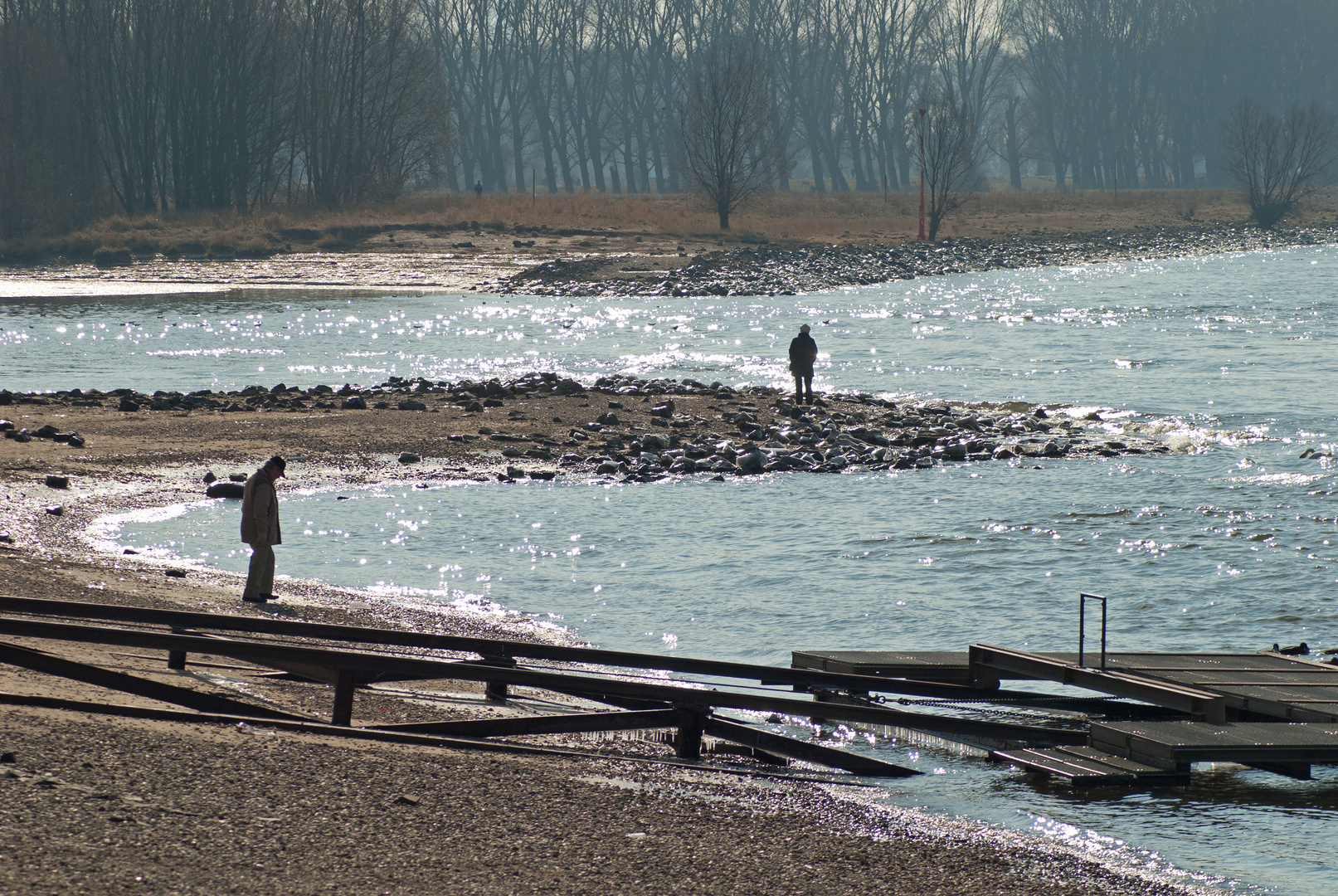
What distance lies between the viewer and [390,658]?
841 cm

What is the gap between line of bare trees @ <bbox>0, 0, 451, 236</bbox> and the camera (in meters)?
67.2

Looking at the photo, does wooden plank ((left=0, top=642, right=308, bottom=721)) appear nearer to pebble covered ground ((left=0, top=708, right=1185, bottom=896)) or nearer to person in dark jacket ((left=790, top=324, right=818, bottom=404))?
pebble covered ground ((left=0, top=708, right=1185, bottom=896))

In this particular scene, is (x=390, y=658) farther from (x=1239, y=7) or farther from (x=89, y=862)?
(x=1239, y=7)

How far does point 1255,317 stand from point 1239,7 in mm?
84137

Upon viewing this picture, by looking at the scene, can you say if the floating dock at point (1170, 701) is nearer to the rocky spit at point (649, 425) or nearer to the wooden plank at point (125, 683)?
the wooden plank at point (125, 683)

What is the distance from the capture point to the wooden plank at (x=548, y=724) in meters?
8.29

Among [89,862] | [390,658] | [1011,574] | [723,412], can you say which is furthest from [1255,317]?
[89,862]

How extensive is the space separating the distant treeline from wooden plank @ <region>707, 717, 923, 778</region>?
6811cm

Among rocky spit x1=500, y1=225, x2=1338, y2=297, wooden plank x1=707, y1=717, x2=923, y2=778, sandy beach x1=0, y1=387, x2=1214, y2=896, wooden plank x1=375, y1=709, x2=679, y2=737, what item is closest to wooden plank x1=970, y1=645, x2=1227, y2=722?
wooden plank x1=707, y1=717, x2=923, y2=778

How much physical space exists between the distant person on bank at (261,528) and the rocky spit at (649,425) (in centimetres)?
528

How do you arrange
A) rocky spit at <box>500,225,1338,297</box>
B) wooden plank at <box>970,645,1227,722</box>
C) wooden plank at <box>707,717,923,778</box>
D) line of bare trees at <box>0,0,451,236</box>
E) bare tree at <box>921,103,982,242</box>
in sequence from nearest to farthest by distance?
1. wooden plank at <box>707,717,923,778</box>
2. wooden plank at <box>970,645,1227,722</box>
3. rocky spit at <box>500,225,1338,297</box>
4. line of bare trees at <box>0,0,451,236</box>
5. bare tree at <box>921,103,982,242</box>

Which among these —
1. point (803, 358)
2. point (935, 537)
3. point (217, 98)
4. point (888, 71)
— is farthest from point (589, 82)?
point (935, 537)

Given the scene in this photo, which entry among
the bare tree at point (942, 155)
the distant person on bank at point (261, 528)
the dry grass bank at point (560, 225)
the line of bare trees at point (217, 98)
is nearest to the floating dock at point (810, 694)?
the distant person on bank at point (261, 528)

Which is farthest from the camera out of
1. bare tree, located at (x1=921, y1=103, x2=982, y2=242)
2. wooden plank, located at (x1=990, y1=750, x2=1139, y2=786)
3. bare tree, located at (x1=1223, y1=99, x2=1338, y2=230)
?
bare tree, located at (x1=1223, y1=99, x2=1338, y2=230)
